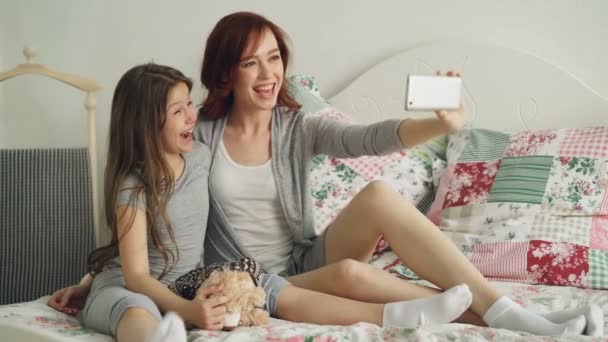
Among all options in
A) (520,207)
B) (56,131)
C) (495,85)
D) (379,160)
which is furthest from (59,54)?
(520,207)

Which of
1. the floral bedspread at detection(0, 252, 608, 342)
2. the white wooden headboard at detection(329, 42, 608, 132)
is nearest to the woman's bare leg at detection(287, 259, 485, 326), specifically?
the floral bedspread at detection(0, 252, 608, 342)

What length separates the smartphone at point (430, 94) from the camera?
52.4 inches

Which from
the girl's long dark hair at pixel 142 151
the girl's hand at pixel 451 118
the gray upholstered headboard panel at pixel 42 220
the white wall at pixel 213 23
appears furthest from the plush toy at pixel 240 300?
the white wall at pixel 213 23

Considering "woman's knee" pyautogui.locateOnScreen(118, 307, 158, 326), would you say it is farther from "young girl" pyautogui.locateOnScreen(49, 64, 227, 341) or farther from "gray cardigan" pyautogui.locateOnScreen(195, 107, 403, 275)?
"gray cardigan" pyautogui.locateOnScreen(195, 107, 403, 275)

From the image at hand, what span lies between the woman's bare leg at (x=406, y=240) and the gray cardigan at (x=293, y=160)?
137mm

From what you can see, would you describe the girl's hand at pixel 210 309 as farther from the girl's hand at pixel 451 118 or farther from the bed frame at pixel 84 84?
the bed frame at pixel 84 84

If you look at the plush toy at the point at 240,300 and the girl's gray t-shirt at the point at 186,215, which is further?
the girl's gray t-shirt at the point at 186,215

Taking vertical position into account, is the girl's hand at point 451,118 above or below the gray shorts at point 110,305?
above

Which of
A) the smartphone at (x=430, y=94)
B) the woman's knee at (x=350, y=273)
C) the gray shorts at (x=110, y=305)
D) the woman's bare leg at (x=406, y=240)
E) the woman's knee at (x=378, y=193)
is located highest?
the smartphone at (x=430, y=94)

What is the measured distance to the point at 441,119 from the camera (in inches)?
52.7

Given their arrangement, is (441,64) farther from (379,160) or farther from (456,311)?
(456,311)

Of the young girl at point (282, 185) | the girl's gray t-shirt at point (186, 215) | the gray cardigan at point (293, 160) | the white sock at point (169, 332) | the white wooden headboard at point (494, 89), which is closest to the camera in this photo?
the white sock at point (169, 332)

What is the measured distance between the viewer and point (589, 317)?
47.5 inches

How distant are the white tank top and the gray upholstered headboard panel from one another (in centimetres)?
63
